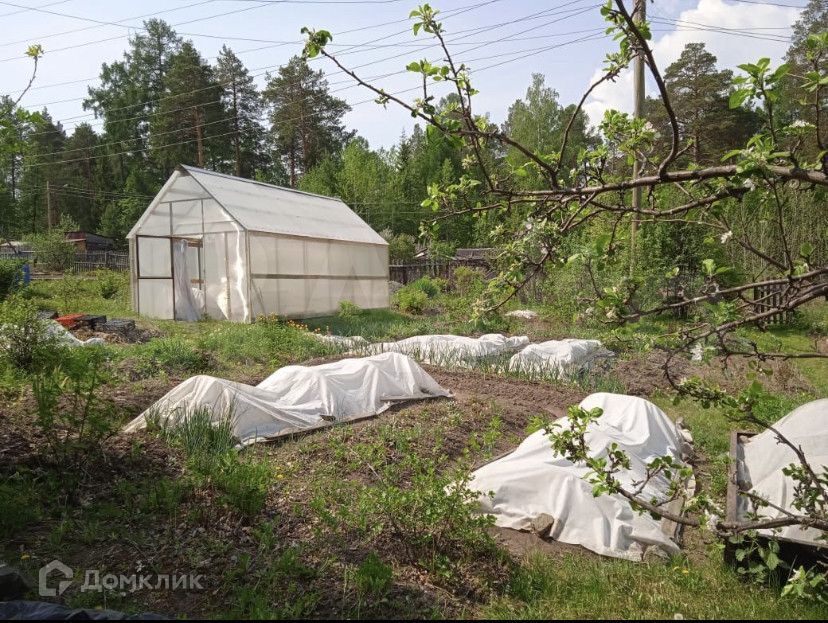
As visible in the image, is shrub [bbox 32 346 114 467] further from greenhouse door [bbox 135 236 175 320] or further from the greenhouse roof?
greenhouse door [bbox 135 236 175 320]

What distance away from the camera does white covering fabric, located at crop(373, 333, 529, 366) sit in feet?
31.4

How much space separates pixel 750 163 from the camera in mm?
1866

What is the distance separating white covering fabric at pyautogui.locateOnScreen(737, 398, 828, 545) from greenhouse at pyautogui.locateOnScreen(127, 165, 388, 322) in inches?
449

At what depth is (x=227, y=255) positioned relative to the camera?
14359mm

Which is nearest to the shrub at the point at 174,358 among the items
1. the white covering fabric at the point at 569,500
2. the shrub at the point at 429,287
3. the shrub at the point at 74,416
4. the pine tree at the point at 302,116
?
the shrub at the point at 74,416

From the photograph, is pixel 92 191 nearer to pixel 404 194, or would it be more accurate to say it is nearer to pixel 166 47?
pixel 166 47

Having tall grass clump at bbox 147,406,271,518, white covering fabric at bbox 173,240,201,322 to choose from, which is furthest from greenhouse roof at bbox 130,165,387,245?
tall grass clump at bbox 147,406,271,518

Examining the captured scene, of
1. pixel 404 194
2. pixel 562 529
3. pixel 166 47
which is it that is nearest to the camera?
pixel 562 529

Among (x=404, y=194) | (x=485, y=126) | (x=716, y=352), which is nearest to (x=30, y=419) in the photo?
(x=485, y=126)

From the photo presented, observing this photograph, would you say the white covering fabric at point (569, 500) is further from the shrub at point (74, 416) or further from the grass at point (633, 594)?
the shrub at point (74, 416)

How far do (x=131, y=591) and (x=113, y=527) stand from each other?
0.78 metres

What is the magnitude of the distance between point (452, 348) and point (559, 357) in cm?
180

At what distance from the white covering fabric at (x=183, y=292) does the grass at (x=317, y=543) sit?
9.76 meters

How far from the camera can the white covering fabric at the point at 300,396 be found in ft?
18.0
